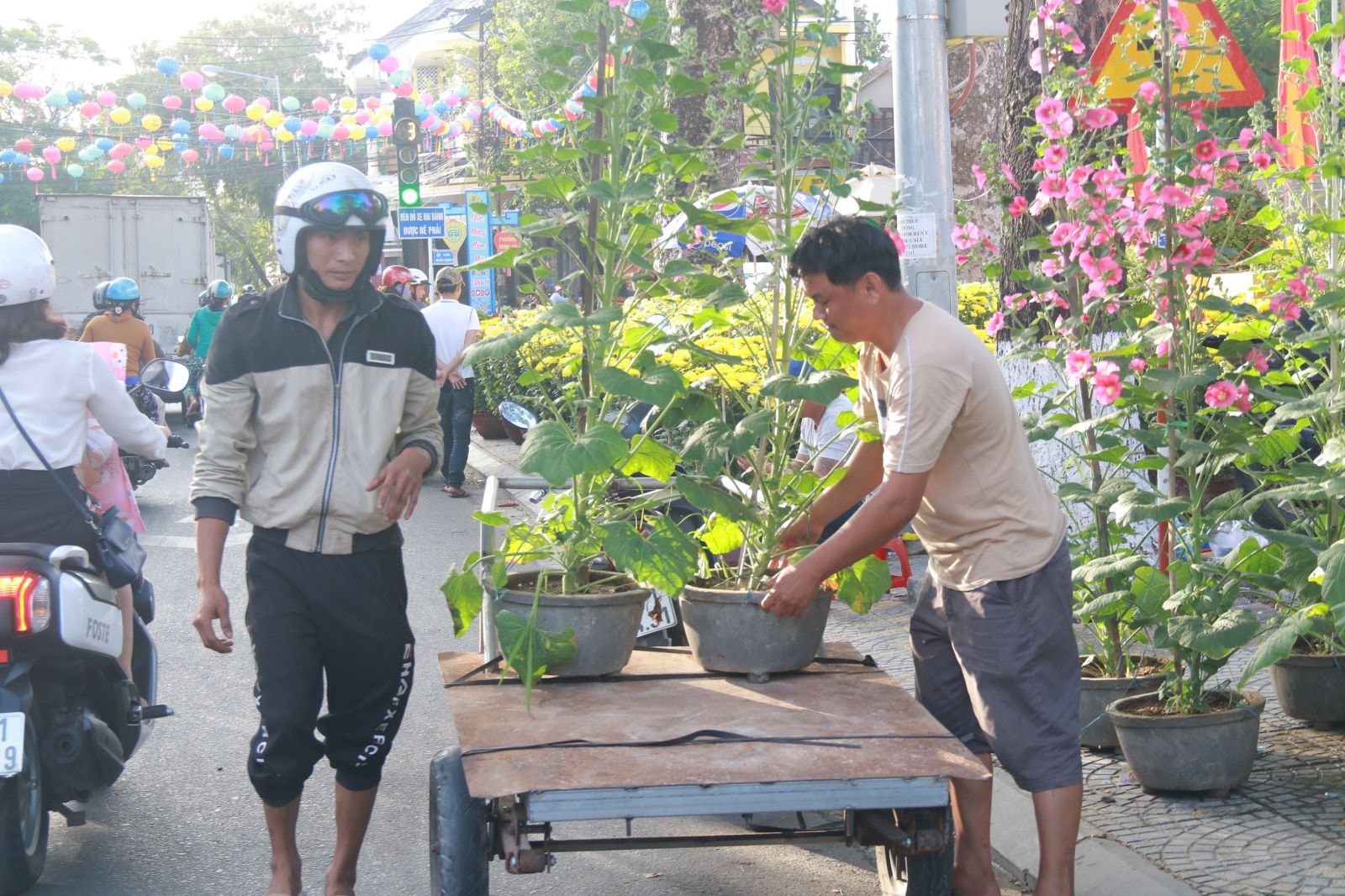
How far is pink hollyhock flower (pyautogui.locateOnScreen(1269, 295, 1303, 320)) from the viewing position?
443 centimetres

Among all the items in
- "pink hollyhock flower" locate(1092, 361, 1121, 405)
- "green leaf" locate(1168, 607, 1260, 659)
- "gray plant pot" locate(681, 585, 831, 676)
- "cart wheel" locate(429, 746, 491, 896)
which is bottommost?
"cart wheel" locate(429, 746, 491, 896)

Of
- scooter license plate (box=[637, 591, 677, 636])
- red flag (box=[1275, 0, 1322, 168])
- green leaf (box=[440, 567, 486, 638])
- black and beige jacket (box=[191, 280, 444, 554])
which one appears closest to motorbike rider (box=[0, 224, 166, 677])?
black and beige jacket (box=[191, 280, 444, 554])

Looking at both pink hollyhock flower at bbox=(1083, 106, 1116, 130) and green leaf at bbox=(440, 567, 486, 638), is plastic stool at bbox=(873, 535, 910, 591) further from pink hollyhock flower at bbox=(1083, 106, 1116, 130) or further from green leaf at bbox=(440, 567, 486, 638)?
green leaf at bbox=(440, 567, 486, 638)

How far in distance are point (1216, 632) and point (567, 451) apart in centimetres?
200

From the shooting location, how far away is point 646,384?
12.3 feet

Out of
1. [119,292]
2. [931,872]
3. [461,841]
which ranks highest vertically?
[119,292]

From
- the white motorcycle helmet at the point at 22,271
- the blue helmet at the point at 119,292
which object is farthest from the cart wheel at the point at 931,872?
the blue helmet at the point at 119,292

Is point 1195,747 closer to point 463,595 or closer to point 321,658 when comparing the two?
point 463,595

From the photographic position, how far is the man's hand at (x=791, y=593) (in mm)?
3637

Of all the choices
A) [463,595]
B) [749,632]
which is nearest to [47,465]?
[463,595]

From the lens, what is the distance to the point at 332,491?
12.6ft

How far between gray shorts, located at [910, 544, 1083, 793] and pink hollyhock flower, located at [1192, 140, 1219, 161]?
1.51 metres

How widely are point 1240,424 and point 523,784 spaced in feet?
8.81

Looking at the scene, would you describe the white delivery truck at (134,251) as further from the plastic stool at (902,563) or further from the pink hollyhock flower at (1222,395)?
the pink hollyhock flower at (1222,395)
